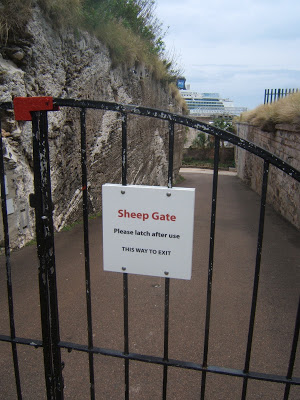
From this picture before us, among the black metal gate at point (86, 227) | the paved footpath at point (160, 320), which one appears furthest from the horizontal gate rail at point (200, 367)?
the paved footpath at point (160, 320)

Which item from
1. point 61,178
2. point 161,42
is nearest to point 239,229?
point 61,178

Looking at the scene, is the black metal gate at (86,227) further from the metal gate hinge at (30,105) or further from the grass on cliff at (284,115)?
the grass on cliff at (284,115)

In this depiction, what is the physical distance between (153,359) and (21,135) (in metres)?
4.65

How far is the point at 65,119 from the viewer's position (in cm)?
668

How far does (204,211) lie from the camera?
1000 cm

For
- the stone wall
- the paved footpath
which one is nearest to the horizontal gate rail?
the paved footpath

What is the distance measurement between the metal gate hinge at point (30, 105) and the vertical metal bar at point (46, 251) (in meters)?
0.03

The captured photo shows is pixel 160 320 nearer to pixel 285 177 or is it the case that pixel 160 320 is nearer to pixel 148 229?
pixel 148 229

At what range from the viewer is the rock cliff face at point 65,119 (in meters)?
5.30

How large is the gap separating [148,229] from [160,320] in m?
2.50

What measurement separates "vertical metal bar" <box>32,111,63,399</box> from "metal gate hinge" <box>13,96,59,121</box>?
3cm

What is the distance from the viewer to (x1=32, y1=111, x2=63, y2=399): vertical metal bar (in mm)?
1620

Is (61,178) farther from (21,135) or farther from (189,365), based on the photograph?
(189,365)

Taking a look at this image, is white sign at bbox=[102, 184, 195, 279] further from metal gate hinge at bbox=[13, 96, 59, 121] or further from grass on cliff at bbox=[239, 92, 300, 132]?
grass on cliff at bbox=[239, 92, 300, 132]
